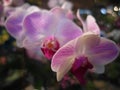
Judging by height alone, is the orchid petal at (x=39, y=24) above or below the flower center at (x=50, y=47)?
above

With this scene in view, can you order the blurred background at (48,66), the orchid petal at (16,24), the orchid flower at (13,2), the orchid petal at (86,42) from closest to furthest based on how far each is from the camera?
the orchid petal at (86,42) → the orchid petal at (16,24) → the blurred background at (48,66) → the orchid flower at (13,2)

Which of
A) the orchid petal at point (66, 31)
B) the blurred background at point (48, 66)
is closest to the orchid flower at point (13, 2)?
the blurred background at point (48, 66)

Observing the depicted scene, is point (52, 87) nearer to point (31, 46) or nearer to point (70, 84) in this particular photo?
point (70, 84)

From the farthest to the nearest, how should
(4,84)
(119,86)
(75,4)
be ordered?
1. (119,86)
2. (4,84)
3. (75,4)

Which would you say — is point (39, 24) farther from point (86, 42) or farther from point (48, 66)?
point (48, 66)

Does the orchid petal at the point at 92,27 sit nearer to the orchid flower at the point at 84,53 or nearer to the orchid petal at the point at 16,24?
the orchid flower at the point at 84,53

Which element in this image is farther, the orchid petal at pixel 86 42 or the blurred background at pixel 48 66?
the blurred background at pixel 48 66

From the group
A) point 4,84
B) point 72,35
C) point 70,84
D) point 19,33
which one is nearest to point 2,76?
point 4,84

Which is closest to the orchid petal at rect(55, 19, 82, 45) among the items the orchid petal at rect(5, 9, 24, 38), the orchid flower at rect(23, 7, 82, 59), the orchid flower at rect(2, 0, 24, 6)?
the orchid flower at rect(23, 7, 82, 59)
